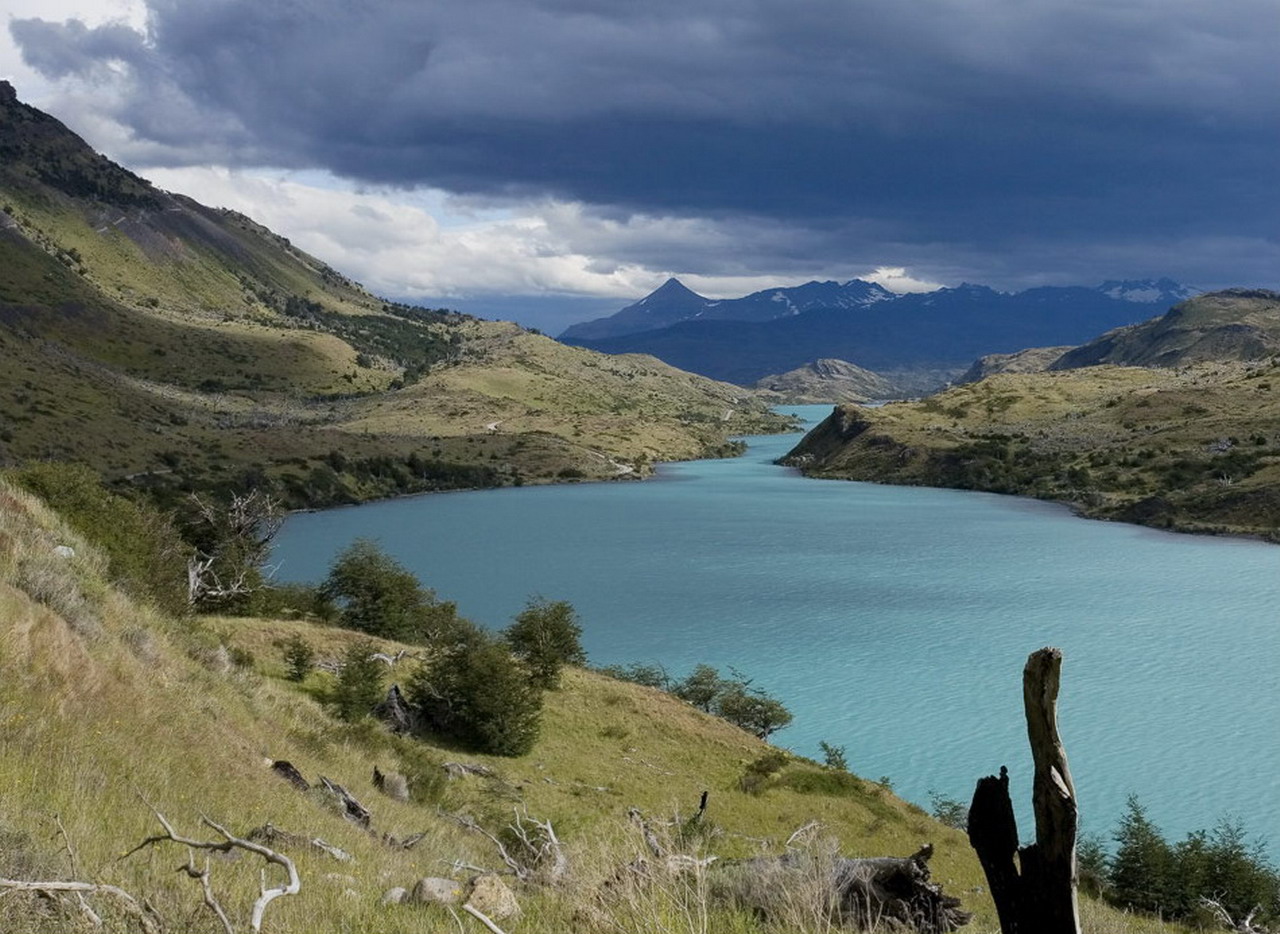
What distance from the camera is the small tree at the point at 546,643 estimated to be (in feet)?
115

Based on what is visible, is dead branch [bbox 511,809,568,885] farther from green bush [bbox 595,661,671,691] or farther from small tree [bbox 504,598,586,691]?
green bush [bbox 595,661,671,691]

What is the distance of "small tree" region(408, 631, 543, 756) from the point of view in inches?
1097

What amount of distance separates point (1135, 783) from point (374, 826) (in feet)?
113

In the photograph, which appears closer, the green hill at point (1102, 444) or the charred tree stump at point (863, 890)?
the charred tree stump at point (863, 890)

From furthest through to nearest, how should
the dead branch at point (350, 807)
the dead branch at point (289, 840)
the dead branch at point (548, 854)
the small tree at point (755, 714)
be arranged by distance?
the small tree at point (755, 714)
the dead branch at point (350, 807)
the dead branch at point (548, 854)
the dead branch at point (289, 840)

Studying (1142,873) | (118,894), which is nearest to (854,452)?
(1142,873)

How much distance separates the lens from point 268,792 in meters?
11.4

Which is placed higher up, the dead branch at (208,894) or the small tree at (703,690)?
the dead branch at (208,894)

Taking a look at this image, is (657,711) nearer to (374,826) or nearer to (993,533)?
(374,826)

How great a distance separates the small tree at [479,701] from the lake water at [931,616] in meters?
17.3

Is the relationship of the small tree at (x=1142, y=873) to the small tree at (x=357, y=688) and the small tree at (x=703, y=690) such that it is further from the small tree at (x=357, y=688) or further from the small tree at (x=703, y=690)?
the small tree at (x=357, y=688)

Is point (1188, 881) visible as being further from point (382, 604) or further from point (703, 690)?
point (382, 604)

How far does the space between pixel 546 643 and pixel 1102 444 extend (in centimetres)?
12842

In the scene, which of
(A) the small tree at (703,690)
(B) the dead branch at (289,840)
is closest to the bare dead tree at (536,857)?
(B) the dead branch at (289,840)
